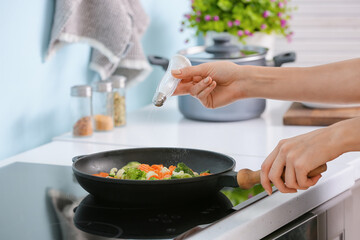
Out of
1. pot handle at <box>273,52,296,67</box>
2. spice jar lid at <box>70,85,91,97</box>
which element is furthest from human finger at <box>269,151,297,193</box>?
pot handle at <box>273,52,296,67</box>

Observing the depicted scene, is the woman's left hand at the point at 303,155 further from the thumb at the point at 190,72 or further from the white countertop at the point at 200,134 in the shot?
the white countertop at the point at 200,134

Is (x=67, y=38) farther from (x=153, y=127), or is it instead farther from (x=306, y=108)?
(x=306, y=108)

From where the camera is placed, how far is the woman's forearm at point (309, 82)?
118cm

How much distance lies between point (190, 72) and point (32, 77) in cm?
56

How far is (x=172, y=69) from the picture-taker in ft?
4.11

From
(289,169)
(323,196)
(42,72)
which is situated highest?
(42,72)

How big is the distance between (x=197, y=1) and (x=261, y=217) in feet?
4.60

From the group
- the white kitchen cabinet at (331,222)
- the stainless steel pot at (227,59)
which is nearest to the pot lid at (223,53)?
the stainless steel pot at (227,59)

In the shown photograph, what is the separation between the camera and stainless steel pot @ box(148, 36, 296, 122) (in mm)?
1819

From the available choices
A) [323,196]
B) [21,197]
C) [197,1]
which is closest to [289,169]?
[323,196]

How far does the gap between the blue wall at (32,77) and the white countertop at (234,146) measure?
0.07 meters

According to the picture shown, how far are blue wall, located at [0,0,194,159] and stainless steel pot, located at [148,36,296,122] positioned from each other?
0.28 m

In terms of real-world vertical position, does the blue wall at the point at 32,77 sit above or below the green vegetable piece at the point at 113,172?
above

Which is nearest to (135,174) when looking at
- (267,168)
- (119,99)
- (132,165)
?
(132,165)
